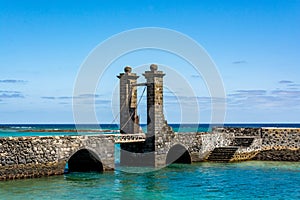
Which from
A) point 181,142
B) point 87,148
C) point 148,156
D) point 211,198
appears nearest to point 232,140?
point 181,142

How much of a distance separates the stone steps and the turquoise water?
4.23 metres

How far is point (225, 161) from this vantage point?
34.3 m

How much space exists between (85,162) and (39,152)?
4723mm

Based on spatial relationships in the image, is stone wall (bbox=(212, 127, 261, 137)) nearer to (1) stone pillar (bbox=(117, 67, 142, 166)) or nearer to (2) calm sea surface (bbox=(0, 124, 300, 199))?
(2) calm sea surface (bbox=(0, 124, 300, 199))

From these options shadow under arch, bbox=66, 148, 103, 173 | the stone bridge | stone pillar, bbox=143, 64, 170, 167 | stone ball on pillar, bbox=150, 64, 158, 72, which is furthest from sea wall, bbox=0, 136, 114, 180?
stone ball on pillar, bbox=150, 64, 158, 72

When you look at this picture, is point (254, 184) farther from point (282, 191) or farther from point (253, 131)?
point (253, 131)

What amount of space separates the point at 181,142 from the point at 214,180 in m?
6.99

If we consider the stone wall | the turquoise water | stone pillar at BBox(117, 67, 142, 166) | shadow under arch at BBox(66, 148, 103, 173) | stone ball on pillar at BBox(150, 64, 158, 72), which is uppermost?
stone ball on pillar at BBox(150, 64, 158, 72)

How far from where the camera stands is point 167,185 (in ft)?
76.1

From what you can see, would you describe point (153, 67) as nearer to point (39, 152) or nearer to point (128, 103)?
point (128, 103)

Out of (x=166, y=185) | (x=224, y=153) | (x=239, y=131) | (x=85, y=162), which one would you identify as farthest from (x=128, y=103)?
(x=239, y=131)

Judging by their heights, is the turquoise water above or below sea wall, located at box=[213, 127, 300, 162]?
below

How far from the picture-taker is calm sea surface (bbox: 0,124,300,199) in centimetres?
2019

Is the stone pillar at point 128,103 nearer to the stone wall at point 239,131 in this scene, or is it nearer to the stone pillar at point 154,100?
the stone pillar at point 154,100
